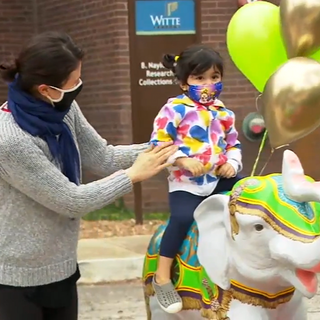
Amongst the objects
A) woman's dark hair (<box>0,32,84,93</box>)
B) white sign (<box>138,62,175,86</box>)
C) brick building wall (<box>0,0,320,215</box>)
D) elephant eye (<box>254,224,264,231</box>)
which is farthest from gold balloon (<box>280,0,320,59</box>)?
brick building wall (<box>0,0,320,215</box>)

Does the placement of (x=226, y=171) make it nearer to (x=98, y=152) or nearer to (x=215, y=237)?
(x=215, y=237)

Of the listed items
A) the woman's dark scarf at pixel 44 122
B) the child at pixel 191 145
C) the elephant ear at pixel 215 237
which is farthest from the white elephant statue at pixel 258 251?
the woman's dark scarf at pixel 44 122

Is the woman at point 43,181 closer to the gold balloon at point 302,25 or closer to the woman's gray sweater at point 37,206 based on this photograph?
the woman's gray sweater at point 37,206

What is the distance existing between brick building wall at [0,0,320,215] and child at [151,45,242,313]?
5.29 meters

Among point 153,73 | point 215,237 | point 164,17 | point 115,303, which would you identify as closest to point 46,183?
point 215,237

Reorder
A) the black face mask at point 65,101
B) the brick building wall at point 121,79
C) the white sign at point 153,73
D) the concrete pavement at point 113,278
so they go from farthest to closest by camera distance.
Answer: the brick building wall at point 121,79 → the white sign at point 153,73 → the concrete pavement at point 113,278 → the black face mask at point 65,101

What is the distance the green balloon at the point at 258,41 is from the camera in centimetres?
396

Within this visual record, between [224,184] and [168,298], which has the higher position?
[224,184]

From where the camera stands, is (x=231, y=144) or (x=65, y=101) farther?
(x=231, y=144)

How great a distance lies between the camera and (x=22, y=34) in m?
10.6

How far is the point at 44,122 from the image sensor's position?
294 cm

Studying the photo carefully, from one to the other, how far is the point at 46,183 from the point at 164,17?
20.2 feet

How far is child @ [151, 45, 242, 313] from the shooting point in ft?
11.9

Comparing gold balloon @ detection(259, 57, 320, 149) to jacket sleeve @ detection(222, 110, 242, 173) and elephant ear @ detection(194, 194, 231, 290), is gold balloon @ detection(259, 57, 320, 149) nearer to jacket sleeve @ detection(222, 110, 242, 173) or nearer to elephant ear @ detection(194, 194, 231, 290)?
jacket sleeve @ detection(222, 110, 242, 173)
